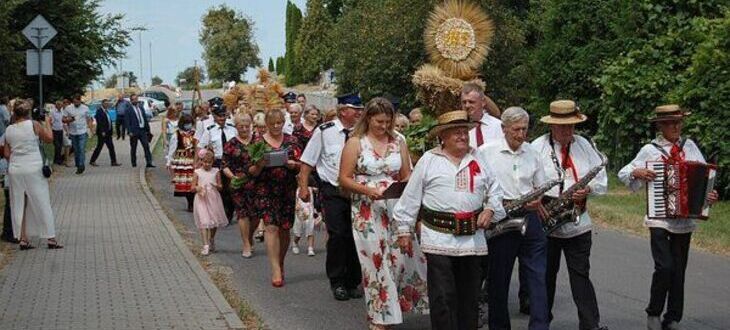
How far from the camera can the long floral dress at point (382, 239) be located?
347 inches

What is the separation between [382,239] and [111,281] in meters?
3.50

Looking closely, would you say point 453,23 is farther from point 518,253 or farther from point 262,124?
point 518,253

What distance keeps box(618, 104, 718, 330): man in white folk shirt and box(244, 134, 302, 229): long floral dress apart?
3.75 metres

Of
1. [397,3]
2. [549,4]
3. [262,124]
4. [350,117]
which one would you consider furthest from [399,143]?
[397,3]

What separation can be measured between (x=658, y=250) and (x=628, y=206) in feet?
32.4

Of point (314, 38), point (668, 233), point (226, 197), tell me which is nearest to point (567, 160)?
point (668, 233)

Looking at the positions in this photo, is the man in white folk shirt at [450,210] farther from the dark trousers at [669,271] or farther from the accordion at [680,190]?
the dark trousers at [669,271]

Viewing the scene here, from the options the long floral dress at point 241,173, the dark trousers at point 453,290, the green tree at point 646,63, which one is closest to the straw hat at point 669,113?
the dark trousers at point 453,290

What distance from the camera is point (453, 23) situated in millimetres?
11047

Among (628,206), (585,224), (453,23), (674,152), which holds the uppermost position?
(453,23)

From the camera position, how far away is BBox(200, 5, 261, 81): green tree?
88938 millimetres

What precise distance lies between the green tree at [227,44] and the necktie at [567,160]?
80.6 m

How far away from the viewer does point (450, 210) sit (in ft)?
24.6

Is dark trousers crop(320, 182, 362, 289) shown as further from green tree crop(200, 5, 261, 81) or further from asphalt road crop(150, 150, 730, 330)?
green tree crop(200, 5, 261, 81)
